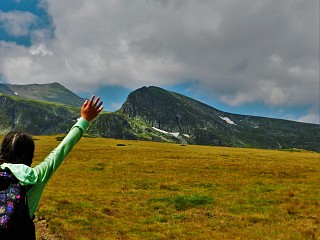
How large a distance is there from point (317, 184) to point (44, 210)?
1064 inches

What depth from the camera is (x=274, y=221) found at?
69.2 feet

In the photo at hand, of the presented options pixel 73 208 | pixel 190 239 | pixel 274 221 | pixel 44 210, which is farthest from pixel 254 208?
pixel 44 210

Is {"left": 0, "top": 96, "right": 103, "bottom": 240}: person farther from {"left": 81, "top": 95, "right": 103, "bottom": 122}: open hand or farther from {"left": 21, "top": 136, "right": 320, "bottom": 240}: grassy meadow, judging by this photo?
{"left": 21, "top": 136, "right": 320, "bottom": 240}: grassy meadow

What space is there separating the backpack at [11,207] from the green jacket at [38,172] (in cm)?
9

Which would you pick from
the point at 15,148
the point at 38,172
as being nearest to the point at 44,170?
the point at 38,172

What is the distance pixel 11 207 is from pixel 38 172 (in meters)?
0.61

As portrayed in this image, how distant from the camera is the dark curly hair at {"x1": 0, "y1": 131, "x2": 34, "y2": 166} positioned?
16.6 ft

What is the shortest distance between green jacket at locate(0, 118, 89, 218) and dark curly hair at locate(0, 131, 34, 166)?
0.70 feet

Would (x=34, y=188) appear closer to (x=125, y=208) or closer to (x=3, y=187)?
(x=3, y=187)

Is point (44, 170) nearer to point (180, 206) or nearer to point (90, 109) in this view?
point (90, 109)

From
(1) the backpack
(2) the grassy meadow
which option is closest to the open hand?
(1) the backpack

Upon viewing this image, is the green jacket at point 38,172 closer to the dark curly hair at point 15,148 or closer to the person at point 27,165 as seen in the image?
the person at point 27,165

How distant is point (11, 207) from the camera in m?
4.54

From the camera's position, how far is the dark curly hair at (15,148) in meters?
5.05
